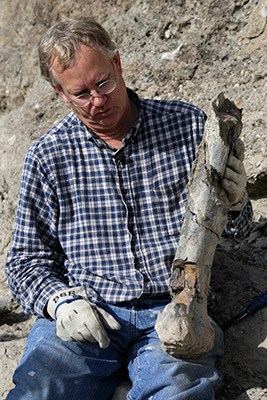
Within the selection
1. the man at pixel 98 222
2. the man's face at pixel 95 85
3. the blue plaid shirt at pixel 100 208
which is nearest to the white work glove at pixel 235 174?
the man at pixel 98 222

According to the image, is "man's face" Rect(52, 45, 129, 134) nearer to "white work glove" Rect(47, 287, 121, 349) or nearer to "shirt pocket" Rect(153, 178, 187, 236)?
"shirt pocket" Rect(153, 178, 187, 236)

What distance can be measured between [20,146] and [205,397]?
234cm

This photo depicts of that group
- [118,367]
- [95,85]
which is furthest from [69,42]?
[118,367]

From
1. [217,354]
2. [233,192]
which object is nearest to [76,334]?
[217,354]

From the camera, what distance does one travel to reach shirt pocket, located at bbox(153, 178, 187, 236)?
2918 millimetres

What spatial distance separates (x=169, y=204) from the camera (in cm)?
293

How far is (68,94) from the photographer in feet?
9.42

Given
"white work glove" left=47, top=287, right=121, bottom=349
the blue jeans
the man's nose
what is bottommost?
the blue jeans

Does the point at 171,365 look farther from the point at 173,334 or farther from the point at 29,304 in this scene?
the point at 29,304

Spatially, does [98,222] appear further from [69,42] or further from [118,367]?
[69,42]

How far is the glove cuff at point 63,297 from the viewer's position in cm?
276

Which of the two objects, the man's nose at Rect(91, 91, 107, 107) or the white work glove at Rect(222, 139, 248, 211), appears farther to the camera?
the man's nose at Rect(91, 91, 107, 107)

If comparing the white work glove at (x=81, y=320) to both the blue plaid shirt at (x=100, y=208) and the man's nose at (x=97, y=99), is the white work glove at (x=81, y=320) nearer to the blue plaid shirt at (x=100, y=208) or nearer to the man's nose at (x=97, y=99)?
the blue plaid shirt at (x=100, y=208)

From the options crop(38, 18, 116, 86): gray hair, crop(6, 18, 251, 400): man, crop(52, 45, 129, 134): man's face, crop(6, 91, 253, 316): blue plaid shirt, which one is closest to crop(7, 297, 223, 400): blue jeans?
crop(6, 18, 251, 400): man
